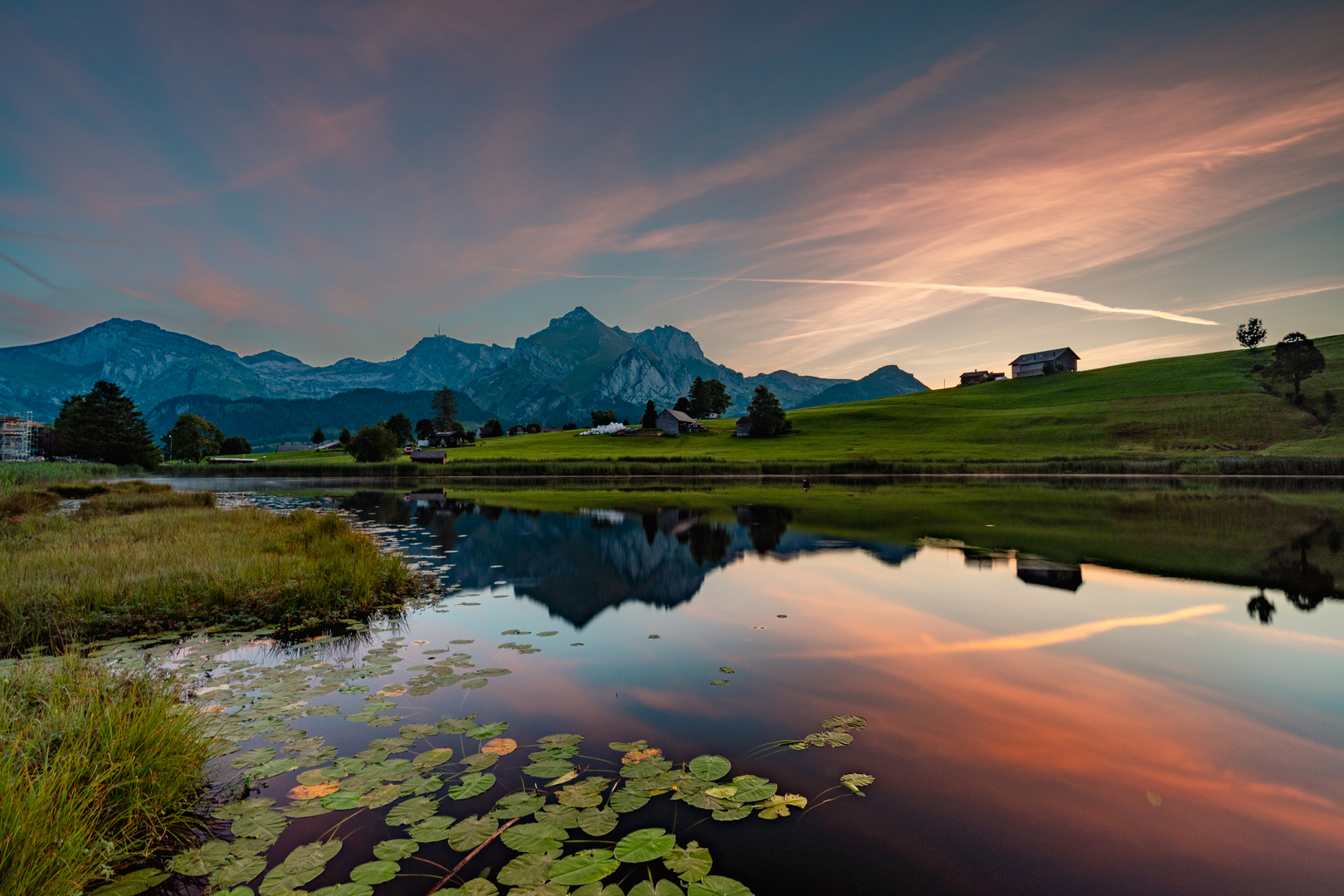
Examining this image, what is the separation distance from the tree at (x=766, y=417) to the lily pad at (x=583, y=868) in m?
104

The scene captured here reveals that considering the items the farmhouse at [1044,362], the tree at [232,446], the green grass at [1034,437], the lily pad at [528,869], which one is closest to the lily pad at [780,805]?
the lily pad at [528,869]

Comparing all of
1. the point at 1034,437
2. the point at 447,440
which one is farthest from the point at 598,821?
the point at 447,440

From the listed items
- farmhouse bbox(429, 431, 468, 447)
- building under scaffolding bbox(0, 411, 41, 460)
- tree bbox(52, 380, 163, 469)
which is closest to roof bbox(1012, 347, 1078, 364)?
farmhouse bbox(429, 431, 468, 447)

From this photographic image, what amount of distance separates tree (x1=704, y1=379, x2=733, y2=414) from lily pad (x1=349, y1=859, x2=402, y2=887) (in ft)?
493

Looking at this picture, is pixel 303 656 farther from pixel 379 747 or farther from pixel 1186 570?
pixel 1186 570

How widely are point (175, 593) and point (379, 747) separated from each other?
973 cm

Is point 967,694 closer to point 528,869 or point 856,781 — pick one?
point 856,781

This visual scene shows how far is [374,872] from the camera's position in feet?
15.7

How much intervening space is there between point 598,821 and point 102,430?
12709cm

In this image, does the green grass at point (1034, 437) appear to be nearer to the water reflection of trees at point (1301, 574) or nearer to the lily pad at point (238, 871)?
the water reflection of trees at point (1301, 574)

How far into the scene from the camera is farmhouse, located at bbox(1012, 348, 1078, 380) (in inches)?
6117

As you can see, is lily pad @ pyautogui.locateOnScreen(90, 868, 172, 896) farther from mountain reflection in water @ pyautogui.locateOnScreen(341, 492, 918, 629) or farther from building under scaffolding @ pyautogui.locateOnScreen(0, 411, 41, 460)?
building under scaffolding @ pyautogui.locateOnScreen(0, 411, 41, 460)

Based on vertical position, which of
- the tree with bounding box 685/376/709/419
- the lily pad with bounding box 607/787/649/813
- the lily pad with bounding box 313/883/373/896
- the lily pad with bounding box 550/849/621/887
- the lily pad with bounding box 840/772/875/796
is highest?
the tree with bounding box 685/376/709/419

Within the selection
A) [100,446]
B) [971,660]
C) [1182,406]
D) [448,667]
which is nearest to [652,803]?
[448,667]
